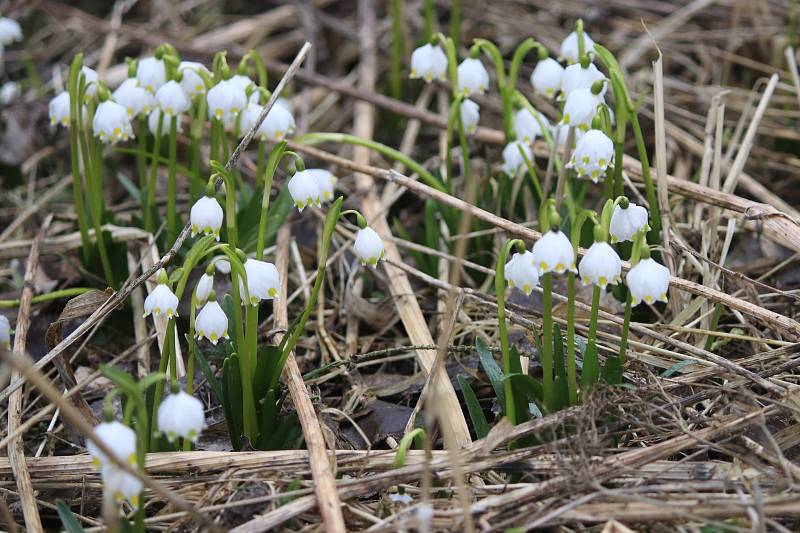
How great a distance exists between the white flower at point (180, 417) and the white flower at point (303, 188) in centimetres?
62

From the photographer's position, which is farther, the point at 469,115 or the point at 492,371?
the point at 469,115

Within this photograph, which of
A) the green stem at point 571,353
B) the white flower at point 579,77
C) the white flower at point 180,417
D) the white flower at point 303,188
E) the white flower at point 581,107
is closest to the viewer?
the white flower at point 180,417

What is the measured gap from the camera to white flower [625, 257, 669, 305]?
1.96 m

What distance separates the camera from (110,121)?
2643 millimetres

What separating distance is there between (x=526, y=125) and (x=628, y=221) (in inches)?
39.4

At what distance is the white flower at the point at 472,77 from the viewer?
2.97 m

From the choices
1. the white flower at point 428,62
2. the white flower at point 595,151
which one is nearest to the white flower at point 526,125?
the white flower at point 428,62

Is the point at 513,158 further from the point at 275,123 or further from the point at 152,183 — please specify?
the point at 152,183

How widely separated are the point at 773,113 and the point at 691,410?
1985 millimetres

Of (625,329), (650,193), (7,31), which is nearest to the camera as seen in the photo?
(625,329)

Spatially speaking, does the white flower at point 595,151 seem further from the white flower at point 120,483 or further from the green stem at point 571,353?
the white flower at point 120,483

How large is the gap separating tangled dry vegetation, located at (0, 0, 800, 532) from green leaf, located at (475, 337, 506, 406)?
4.5 inches

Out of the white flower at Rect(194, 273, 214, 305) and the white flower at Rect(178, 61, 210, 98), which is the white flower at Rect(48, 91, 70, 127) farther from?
the white flower at Rect(194, 273, 214, 305)

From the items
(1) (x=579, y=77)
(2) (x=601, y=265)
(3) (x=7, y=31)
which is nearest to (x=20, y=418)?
(2) (x=601, y=265)
